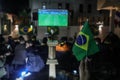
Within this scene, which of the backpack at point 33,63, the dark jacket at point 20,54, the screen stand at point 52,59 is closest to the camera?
the backpack at point 33,63

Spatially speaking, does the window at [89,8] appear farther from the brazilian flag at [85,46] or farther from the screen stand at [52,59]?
the brazilian flag at [85,46]

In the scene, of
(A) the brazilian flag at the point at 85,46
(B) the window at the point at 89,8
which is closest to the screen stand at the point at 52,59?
(A) the brazilian flag at the point at 85,46

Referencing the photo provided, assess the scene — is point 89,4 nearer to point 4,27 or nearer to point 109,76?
point 4,27

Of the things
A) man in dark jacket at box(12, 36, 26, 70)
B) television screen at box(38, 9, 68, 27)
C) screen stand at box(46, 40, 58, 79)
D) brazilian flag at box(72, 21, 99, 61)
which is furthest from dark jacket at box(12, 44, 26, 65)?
brazilian flag at box(72, 21, 99, 61)

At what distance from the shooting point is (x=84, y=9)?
63.0m

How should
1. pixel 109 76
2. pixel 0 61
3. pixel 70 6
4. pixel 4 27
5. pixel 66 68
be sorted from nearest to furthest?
pixel 109 76, pixel 0 61, pixel 66 68, pixel 4 27, pixel 70 6

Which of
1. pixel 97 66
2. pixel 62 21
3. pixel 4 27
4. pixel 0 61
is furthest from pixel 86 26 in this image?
pixel 4 27

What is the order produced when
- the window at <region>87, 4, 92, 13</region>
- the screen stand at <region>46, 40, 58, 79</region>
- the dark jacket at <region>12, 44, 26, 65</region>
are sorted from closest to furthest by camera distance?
the screen stand at <region>46, 40, 58, 79</region>, the dark jacket at <region>12, 44, 26, 65</region>, the window at <region>87, 4, 92, 13</region>

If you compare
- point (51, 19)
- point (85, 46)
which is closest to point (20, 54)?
point (51, 19)

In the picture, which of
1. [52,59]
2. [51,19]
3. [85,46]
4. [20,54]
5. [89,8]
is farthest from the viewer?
[89,8]

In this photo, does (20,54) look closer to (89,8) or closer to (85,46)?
(85,46)

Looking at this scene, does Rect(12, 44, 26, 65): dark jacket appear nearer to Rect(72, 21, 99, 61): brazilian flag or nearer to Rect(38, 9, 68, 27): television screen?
Rect(38, 9, 68, 27): television screen

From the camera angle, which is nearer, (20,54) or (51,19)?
(20,54)

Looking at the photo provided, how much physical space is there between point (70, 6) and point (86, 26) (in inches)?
2250
